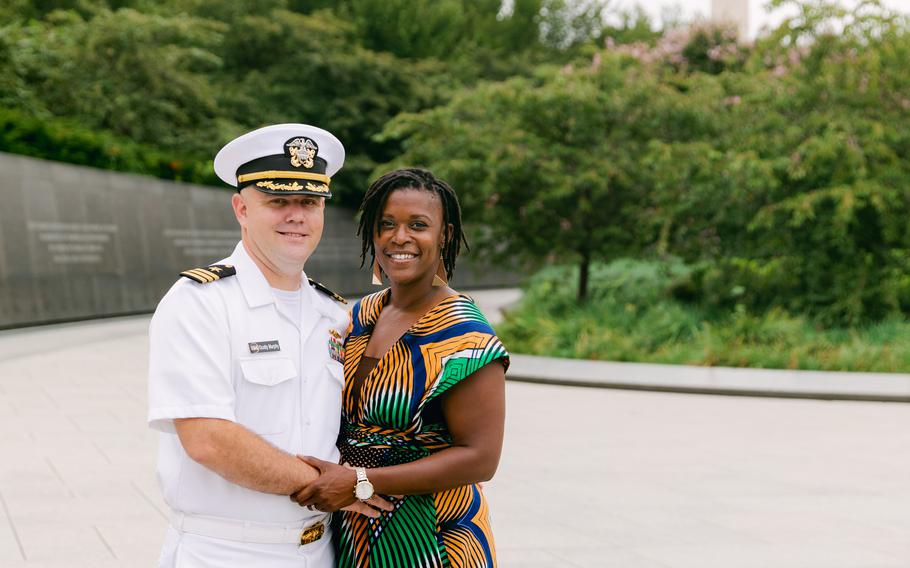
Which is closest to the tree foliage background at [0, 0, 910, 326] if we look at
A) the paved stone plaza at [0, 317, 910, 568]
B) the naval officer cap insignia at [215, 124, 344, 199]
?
the paved stone plaza at [0, 317, 910, 568]

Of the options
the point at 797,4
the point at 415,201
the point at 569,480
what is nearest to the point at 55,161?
the point at 797,4

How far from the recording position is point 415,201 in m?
2.76

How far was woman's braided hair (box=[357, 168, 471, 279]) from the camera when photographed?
277 centimetres

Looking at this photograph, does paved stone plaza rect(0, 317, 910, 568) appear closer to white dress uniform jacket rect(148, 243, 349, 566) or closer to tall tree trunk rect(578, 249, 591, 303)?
white dress uniform jacket rect(148, 243, 349, 566)

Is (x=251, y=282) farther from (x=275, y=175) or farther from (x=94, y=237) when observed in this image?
(x=94, y=237)

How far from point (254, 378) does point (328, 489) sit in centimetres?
29

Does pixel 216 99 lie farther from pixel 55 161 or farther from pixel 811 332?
pixel 811 332

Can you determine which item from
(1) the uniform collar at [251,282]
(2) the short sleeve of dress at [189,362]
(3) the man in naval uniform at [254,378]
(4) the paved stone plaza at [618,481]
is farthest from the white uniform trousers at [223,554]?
(4) the paved stone plaza at [618,481]

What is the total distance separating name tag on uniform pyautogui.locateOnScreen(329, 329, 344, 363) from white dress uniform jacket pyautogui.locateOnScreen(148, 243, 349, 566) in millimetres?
22

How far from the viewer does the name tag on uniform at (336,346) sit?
2.61m

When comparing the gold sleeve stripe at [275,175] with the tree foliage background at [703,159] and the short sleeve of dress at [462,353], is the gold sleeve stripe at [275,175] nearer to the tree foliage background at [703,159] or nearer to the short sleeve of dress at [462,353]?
the short sleeve of dress at [462,353]

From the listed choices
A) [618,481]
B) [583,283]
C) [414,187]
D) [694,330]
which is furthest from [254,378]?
[583,283]

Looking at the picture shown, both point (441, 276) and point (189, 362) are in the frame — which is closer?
point (189, 362)

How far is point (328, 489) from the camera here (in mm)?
2426
